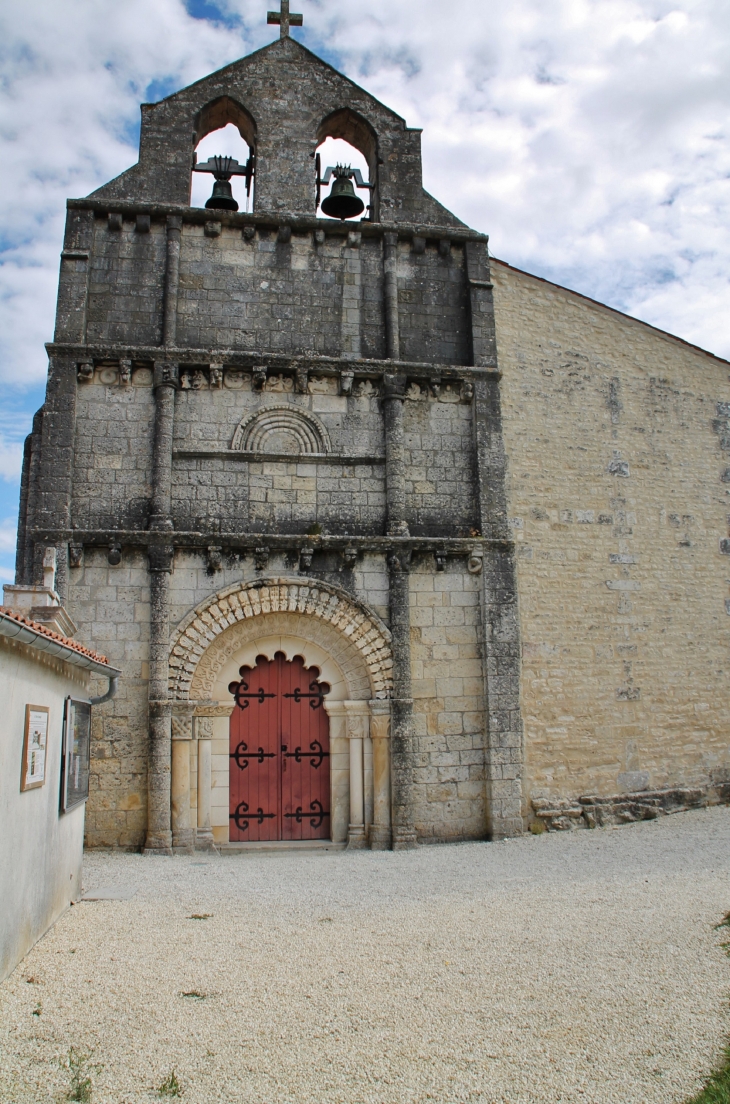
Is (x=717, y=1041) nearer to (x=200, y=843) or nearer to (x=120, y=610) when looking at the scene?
(x=200, y=843)

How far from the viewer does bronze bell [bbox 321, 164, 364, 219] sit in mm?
10859

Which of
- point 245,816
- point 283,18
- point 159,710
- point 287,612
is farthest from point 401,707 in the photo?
point 283,18

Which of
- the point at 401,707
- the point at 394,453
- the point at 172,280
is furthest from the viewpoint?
the point at 172,280

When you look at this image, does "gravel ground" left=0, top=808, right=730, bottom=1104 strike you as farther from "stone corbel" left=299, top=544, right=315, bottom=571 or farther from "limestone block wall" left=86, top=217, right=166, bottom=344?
"limestone block wall" left=86, top=217, right=166, bottom=344

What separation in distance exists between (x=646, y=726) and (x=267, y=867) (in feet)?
16.4

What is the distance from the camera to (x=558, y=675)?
997cm

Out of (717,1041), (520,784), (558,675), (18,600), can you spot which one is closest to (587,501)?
(558,675)

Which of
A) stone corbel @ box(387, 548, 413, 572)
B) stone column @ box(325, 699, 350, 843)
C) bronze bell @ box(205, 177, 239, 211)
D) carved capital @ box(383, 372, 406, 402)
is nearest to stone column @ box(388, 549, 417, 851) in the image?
stone corbel @ box(387, 548, 413, 572)

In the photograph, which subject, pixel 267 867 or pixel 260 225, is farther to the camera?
pixel 260 225

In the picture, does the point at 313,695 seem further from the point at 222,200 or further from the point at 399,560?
the point at 222,200

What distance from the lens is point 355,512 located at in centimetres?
982

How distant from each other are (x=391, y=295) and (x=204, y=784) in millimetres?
6315

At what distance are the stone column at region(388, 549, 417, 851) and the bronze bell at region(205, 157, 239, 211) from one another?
203 inches

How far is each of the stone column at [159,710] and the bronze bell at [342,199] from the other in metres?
5.13
